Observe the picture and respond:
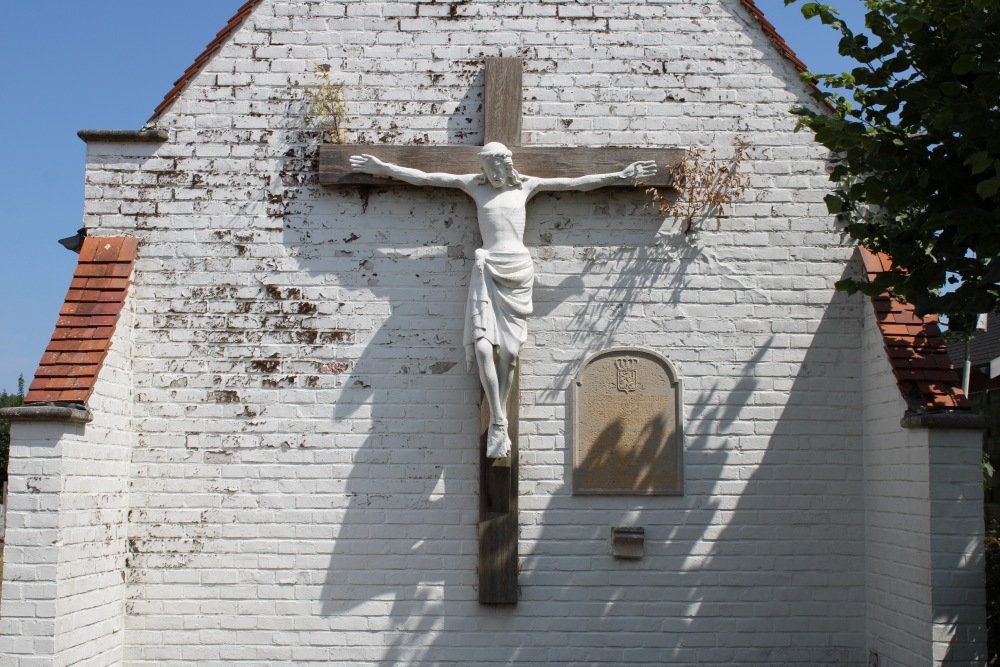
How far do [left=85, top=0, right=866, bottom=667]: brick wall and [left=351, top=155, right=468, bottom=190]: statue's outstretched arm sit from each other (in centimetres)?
21

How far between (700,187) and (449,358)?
2139 millimetres

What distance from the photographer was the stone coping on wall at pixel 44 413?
22.3ft

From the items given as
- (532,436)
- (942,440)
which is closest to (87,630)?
(532,436)

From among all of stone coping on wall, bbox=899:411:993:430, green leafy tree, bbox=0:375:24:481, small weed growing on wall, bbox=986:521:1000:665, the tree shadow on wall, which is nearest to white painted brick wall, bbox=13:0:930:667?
the tree shadow on wall

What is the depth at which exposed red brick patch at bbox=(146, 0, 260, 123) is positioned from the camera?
8.03 m

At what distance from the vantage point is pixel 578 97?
26.4 ft

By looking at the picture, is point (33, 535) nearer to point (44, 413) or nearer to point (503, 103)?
point (44, 413)

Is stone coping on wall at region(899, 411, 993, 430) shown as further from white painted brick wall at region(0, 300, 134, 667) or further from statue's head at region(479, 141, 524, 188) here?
white painted brick wall at region(0, 300, 134, 667)

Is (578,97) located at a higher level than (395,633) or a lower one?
higher

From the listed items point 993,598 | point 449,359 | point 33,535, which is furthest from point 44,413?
point 993,598

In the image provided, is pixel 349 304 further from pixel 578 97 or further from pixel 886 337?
pixel 886 337

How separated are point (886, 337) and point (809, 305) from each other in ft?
2.20

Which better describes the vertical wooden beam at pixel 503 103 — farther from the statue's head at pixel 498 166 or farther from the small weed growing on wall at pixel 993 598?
the small weed growing on wall at pixel 993 598

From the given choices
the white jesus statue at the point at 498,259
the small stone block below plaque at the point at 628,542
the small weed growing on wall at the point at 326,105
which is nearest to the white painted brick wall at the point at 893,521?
the small stone block below plaque at the point at 628,542
